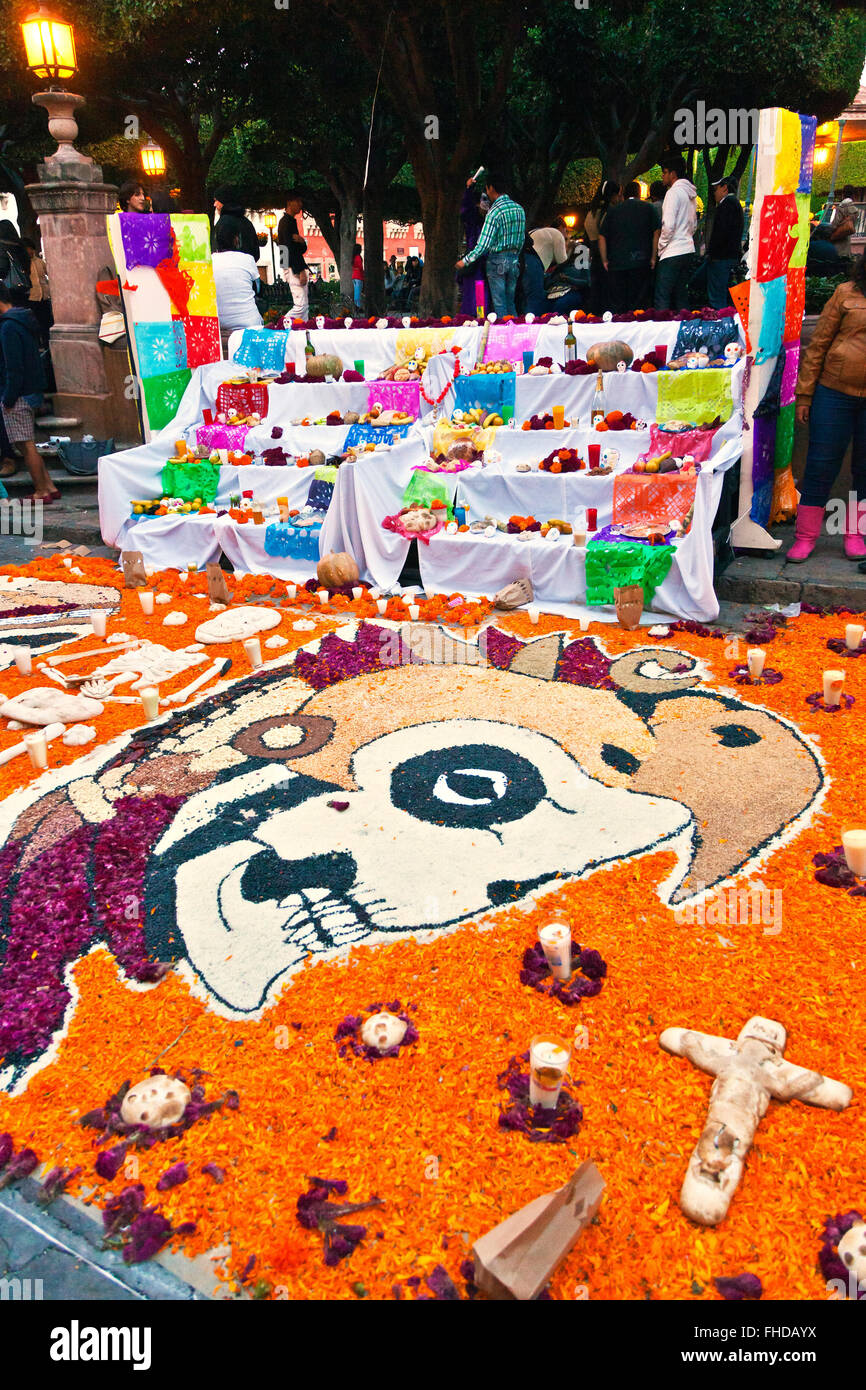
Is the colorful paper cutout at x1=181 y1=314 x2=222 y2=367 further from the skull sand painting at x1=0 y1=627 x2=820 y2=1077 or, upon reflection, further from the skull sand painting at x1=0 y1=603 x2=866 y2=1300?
the skull sand painting at x1=0 y1=603 x2=866 y2=1300

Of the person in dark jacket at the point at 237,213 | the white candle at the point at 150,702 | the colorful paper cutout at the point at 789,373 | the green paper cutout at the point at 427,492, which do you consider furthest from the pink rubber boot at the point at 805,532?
the person in dark jacket at the point at 237,213

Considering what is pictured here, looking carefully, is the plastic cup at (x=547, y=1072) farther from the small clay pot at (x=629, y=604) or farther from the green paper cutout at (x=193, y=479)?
the green paper cutout at (x=193, y=479)

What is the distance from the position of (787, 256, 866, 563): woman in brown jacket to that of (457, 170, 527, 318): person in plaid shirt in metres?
3.59

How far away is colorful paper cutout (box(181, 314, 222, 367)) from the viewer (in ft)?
28.9

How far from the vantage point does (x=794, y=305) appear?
23.6ft

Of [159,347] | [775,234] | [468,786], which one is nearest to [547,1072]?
[468,786]

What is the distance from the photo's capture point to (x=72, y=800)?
4215 mm

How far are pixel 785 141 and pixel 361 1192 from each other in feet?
22.6

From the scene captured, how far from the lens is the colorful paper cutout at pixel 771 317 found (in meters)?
6.61

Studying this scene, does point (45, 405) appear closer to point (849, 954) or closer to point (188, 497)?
point (188, 497)

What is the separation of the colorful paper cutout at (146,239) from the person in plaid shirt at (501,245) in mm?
2796

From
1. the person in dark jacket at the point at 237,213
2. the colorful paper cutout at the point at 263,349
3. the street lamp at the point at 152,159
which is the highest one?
the street lamp at the point at 152,159

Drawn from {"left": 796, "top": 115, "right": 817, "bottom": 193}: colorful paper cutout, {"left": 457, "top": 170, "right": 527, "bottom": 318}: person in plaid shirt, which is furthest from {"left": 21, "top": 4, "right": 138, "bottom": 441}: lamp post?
{"left": 796, "top": 115, "right": 817, "bottom": 193}: colorful paper cutout
